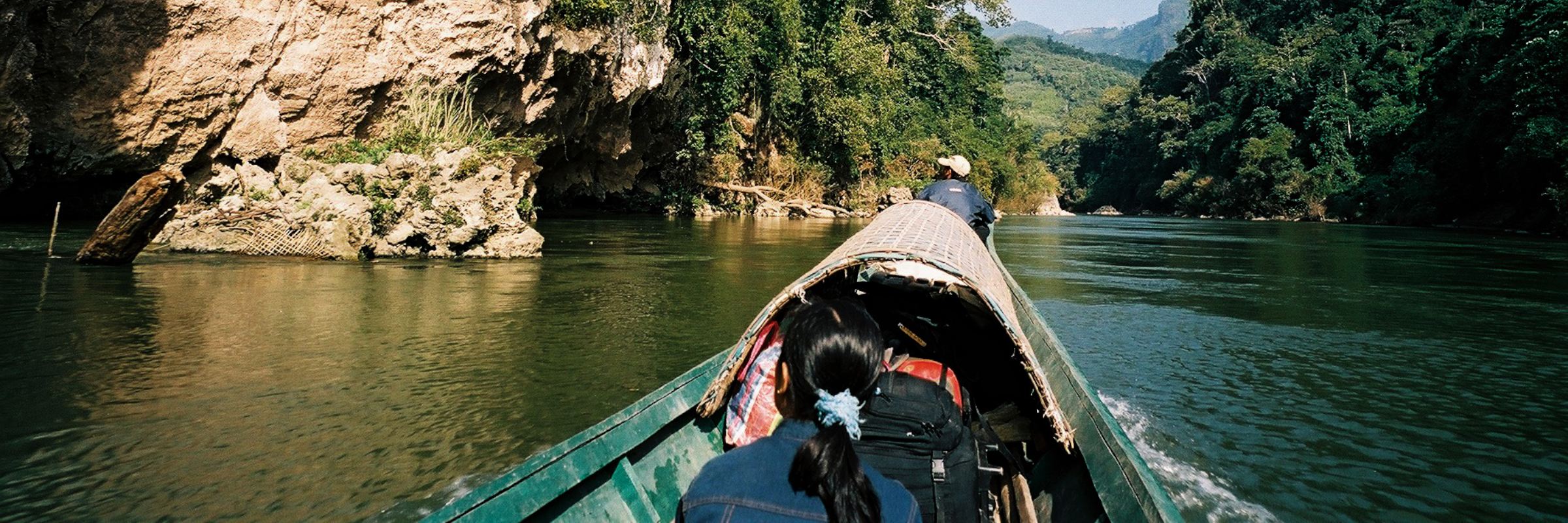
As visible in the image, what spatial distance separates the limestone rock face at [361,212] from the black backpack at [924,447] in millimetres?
9989

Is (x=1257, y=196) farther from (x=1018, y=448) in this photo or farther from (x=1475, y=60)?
(x=1018, y=448)

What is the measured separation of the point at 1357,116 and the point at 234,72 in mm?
44022

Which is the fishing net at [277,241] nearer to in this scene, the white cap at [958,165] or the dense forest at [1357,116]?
the white cap at [958,165]

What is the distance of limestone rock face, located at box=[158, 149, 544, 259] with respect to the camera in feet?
35.6

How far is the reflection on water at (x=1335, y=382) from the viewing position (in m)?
4.20

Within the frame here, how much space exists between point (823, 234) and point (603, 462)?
56.6 feet

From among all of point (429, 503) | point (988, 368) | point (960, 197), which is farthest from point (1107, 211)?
point (429, 503)

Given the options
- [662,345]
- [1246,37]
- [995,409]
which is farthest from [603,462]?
[1246,37]

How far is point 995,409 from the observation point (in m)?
3.85

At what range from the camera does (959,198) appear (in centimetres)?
683

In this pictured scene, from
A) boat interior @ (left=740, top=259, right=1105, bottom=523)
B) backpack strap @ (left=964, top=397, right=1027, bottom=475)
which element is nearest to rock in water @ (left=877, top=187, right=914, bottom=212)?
boat interior @ (left=740, top=259, right=1105, bottom=523)

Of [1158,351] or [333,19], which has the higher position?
[333,19]

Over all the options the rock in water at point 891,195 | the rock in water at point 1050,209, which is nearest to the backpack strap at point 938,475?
the rock in water at point 891,195

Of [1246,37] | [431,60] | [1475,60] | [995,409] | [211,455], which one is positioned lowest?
[211,455]
